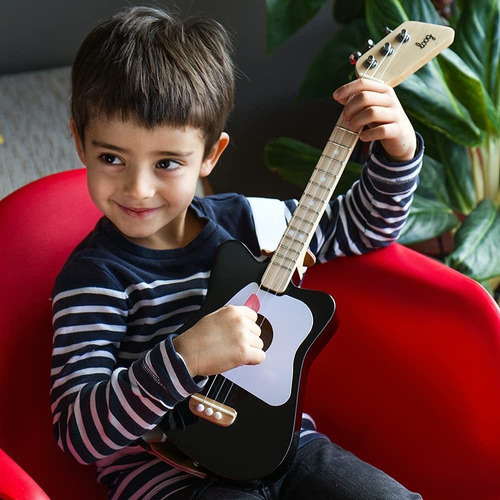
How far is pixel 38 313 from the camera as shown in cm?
109

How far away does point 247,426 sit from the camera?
917 mm

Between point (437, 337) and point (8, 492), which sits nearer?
point (8, 492)

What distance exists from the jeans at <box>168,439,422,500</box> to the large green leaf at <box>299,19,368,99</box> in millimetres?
892

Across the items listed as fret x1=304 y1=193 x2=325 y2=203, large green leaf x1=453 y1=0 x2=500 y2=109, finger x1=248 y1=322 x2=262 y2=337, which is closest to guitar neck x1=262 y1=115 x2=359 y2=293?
fret x1=304 y1=193 x2=325 y2=203

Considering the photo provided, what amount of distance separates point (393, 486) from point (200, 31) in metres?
0.60

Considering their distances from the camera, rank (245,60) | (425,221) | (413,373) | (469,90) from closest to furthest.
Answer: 1. (413,373)
2. (469,90)
3. (425,221)
4. (245,60)

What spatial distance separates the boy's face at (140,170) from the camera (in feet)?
2.95

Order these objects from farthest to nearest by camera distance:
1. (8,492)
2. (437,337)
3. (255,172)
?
(255,172)
(437,337)
(8,492)

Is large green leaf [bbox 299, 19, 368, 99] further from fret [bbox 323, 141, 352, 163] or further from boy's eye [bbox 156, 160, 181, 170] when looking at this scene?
boy's eye [bbox 156, 160, 181, 170]

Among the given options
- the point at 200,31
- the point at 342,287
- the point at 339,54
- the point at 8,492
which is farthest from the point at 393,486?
the point at 339,54

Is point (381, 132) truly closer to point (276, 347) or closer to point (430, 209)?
point (276, 347)

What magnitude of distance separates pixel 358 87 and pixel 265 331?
1.02ft

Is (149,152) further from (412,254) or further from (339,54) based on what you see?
(339,54)

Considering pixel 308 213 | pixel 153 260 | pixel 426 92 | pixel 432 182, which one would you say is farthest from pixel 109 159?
pixel 432 182
